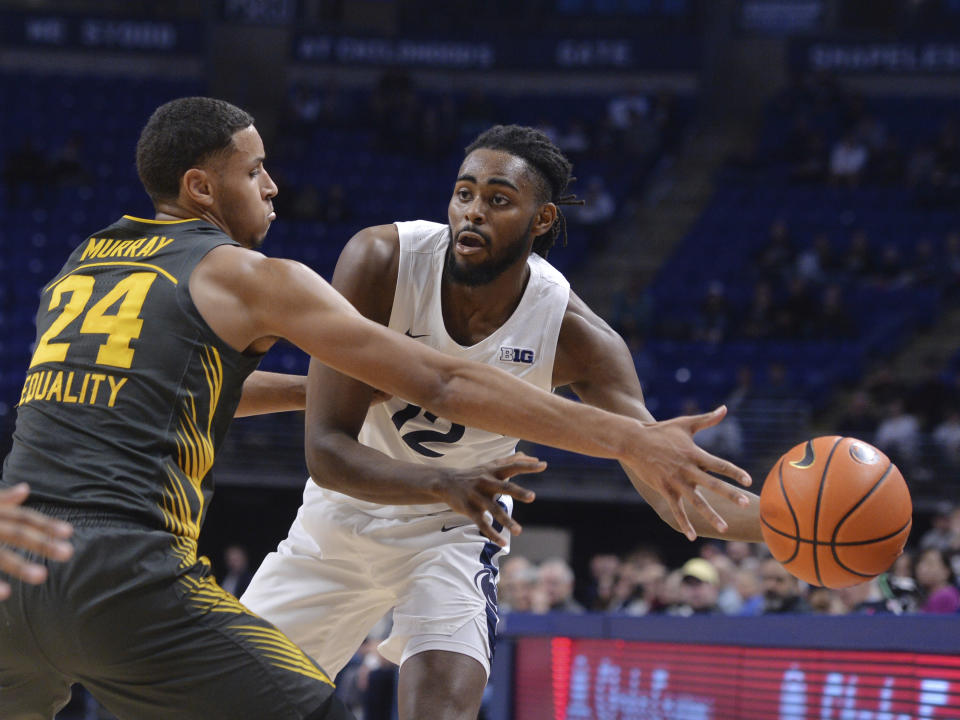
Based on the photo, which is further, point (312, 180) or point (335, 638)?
point (312, 180)

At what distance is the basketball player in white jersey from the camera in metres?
3.90

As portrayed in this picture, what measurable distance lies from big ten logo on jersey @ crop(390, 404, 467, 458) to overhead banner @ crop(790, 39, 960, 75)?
52.7 feet

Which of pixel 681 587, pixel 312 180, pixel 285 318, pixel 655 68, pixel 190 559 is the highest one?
pixel 655 68

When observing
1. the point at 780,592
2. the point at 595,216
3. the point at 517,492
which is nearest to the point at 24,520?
the point at 517,492

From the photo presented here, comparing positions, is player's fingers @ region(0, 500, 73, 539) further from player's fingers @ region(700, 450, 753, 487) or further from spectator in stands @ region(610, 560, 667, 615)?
spectator in stands @ region(610, 560, 667, 615)

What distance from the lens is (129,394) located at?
2.73 metres

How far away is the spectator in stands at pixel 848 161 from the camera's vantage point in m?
16.7

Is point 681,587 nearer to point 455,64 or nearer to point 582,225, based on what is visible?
point 582,225

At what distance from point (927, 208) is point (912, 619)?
12.7m

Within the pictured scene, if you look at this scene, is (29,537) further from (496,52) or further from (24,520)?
(496,52)

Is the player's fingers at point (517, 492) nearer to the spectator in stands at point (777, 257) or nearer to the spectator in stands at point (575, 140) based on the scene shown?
the spectator in stands at point (777, 257)

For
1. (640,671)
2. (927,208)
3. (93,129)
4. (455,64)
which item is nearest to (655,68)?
(455,64)

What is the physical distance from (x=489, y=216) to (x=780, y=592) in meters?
4.16

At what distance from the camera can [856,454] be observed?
11.8 ft
